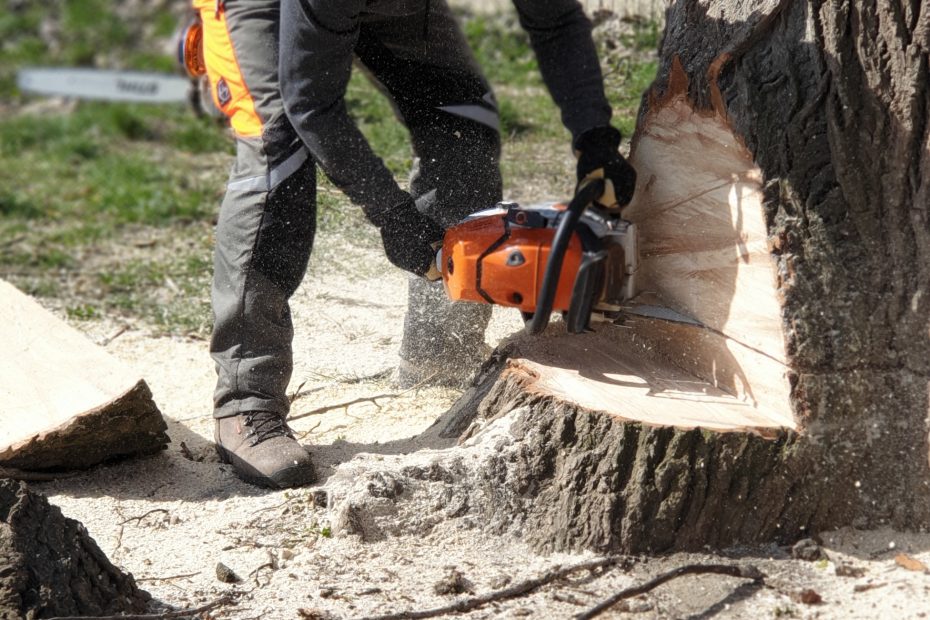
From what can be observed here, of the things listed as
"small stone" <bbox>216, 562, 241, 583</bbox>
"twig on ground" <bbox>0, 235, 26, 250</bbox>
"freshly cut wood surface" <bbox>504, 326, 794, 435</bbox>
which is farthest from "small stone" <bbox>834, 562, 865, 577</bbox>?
"twig on ground" <bbox>0, 235, 26, 250</bbox>

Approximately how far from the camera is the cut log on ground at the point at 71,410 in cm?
273

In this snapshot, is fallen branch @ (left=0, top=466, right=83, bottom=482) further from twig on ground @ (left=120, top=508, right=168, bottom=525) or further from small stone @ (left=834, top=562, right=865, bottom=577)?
small stone @ (left=834, top=562, right=865, bottom=577)

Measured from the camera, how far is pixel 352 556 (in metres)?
2.32

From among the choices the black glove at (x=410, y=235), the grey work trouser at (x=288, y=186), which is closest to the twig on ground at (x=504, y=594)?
the black glove at (x=410, y=235)

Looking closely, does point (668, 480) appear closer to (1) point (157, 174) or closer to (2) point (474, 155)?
(2) point (474, 155)

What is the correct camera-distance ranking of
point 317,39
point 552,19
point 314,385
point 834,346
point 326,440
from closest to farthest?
1. point 834,346
2. point 317,39
3. point 552,19
4. point 326,440
5. point 314,385

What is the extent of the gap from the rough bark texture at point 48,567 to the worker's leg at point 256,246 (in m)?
0.70

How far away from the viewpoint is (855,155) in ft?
6.95

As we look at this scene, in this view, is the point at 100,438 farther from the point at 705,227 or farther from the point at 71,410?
the point at 705,227

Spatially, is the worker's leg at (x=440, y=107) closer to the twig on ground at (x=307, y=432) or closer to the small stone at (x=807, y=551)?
the twig on ground at (x=307, y=432)

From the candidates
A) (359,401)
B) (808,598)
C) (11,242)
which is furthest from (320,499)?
(11,242)

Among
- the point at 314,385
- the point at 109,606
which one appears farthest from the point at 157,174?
the point at 109,606

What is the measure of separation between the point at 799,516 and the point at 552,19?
1.33 meters

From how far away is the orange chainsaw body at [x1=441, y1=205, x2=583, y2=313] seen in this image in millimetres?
2318
